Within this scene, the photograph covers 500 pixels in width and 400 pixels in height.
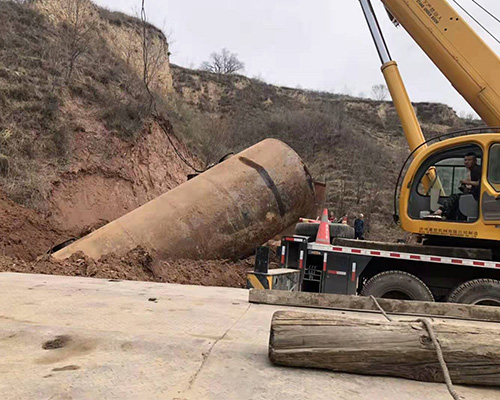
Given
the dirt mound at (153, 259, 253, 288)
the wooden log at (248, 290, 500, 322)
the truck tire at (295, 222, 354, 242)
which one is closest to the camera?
the wooden log at (248, 290, 500, 322)

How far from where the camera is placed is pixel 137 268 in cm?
624

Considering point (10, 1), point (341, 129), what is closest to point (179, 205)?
point (10, 1)

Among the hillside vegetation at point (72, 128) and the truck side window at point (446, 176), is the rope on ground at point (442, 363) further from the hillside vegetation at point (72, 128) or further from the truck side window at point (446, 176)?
the hillside vegetation at point (72, 128)

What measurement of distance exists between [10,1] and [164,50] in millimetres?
10554

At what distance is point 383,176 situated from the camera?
1059 inches

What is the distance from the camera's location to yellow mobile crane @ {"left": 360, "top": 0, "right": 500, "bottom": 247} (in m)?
5.82

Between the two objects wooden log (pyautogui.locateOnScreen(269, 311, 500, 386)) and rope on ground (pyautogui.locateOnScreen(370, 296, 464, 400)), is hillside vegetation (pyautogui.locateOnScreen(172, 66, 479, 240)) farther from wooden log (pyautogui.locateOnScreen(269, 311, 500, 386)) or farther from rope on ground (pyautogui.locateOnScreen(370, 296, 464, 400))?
rope on ground (pyautogui.locateOnScreen(370, 296, 464, 400))

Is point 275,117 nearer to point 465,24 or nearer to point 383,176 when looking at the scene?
point 383,176

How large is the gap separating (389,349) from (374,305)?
176 cm

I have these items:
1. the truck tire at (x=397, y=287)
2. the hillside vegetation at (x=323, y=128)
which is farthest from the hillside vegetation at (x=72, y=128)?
the truck tire at (x=397, y=287)

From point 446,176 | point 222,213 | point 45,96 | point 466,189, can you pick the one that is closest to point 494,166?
point 466,189

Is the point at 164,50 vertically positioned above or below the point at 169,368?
above

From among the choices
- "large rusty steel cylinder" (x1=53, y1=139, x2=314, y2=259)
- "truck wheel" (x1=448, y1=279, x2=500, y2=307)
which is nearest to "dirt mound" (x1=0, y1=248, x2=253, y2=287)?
"large rusty steel cylinder" (x1=53, y1=139, x2=314, y2=259)

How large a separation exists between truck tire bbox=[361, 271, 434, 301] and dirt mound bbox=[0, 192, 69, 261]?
18.8 feet
